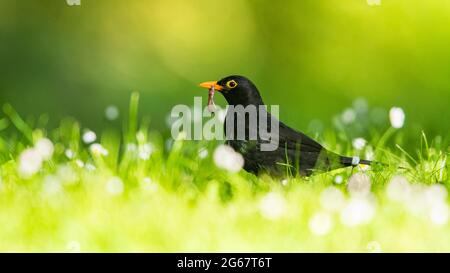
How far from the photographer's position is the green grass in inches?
122

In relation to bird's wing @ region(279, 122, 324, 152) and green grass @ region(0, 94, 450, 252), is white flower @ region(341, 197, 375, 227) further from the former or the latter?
bird's wing @ region(279, 122, 324, 152)

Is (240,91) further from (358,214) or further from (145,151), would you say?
(358,214)

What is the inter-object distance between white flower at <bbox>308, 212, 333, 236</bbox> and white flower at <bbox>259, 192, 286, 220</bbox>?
0.15 m

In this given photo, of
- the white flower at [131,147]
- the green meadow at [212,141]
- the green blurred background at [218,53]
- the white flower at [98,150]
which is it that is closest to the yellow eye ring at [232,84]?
the green meadow at [212,141]

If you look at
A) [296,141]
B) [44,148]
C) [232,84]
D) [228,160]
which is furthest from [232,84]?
[44,148]

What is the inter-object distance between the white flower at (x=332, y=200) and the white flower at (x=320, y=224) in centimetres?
10

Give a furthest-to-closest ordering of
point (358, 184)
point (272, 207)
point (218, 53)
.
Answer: point (218, 53), point (358, 184), point (272, 207)

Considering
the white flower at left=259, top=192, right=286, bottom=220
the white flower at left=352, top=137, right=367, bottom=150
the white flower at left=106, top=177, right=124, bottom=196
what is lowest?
the white flower at left=259, top=192, right=286, bottom=220

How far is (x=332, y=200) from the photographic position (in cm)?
343

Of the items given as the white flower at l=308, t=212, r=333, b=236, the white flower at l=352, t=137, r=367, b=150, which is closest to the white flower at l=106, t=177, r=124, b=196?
the white flower at l=308, t=212, r=333, b=236

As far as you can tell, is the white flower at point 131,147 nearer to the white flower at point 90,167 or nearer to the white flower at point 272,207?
the white flower at point 90,167

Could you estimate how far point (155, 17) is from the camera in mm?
7910

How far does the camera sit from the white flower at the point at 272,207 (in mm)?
3281

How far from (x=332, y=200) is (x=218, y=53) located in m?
4.73
